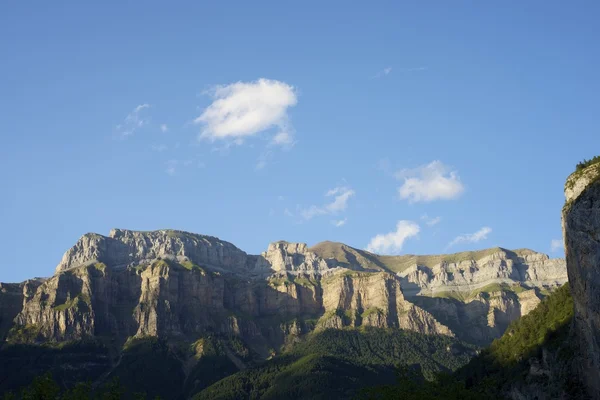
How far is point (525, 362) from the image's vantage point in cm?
14975

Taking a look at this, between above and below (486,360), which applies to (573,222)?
above

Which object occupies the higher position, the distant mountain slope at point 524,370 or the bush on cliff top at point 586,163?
the bush on cliff top at point 586,163

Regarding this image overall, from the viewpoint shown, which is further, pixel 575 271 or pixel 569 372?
pixel 569 372

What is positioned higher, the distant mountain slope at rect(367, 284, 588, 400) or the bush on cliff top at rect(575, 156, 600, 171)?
the bush on cliff top at rect(575, 156, 600, 171)

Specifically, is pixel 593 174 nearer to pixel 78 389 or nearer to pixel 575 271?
pixel 575 271

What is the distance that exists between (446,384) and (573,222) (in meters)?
30.3

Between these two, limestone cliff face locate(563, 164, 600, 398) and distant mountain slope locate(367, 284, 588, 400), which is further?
distant mountain slope locate(367, 284, 588, 400)

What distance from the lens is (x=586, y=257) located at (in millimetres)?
103562

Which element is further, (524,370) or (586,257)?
(524,370)

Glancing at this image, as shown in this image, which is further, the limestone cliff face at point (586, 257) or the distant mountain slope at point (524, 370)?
the distant mountain slope at point (524, 370)

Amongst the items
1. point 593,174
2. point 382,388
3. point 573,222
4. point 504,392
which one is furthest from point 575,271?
point 504,392

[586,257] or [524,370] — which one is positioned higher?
[586,257]

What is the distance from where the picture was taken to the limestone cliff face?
10238 cm

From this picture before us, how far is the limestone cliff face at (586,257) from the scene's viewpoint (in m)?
102
